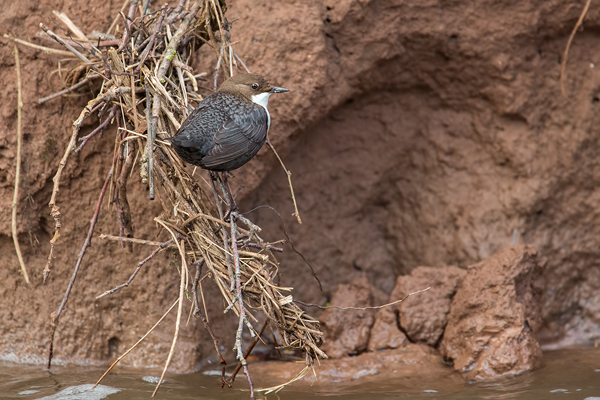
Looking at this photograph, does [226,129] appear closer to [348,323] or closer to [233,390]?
[233,390]

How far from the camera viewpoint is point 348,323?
4.30 m

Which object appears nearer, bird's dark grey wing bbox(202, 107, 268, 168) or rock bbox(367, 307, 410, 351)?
bird's dark grey wing bbox(202, 107, 268, 168)

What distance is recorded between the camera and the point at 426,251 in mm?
5035

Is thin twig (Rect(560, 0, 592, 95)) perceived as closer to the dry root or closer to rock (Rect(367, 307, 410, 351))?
rock (Rect(367, 307, 410, 351))

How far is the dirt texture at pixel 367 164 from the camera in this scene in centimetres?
385

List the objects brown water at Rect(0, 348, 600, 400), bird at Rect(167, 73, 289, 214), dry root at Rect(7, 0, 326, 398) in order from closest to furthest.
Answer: bird at Rect(167, 73, 289, 214) → dry root at Rect(7, 0, 326, 398) → brown water at Rect(0, 348, 600, 400)

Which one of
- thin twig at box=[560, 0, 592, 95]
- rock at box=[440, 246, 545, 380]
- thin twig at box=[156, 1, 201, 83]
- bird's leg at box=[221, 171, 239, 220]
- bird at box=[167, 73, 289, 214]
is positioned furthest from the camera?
thin twig at box=[560, 0, 592, 95]

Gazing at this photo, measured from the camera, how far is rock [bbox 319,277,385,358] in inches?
166

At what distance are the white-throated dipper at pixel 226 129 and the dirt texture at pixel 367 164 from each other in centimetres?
71

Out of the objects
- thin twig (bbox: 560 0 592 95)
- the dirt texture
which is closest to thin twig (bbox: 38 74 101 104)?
the dirt texture

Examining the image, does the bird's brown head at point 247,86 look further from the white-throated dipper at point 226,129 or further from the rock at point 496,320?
the rock at point 496,320

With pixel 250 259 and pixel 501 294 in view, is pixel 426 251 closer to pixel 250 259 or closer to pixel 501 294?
pixel 501 294

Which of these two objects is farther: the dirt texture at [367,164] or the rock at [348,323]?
the rock at [348,323]

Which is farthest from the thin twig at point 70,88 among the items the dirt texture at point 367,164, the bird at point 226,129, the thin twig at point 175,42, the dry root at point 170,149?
the bird at point 226,129
